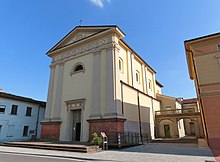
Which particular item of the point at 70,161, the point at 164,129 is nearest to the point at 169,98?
the point at 164,129

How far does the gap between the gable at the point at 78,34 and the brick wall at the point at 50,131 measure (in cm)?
953

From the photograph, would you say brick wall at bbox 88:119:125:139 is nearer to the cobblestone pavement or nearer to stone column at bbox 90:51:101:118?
stone column at bbox 90:51:101:118

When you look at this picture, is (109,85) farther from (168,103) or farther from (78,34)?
(168,103)

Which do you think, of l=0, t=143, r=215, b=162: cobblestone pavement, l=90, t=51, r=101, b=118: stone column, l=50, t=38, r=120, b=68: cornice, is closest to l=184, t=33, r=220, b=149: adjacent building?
l=0, t=143, r=215, b=162: cobblestone pavement

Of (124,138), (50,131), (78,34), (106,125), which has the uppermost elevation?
(78,34)

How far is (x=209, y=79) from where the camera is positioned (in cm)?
1212

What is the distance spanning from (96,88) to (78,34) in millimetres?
7982

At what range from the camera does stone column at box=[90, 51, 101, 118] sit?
15.1m

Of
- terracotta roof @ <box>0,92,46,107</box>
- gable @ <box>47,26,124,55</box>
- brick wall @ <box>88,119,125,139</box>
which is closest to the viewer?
brick wall @ <box>88,119,125,139</box>

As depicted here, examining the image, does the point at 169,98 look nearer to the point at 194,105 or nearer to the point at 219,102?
the point at 194,105

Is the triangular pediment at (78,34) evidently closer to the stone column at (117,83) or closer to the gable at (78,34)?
the gable at (78,34)

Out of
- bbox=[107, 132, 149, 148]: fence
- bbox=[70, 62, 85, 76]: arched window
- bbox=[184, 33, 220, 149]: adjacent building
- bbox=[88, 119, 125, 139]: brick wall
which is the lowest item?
bbox=[107, 132, 149, 148]: fence

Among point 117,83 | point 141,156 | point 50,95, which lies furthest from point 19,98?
point 141,156

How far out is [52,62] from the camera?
2162 centimetres
